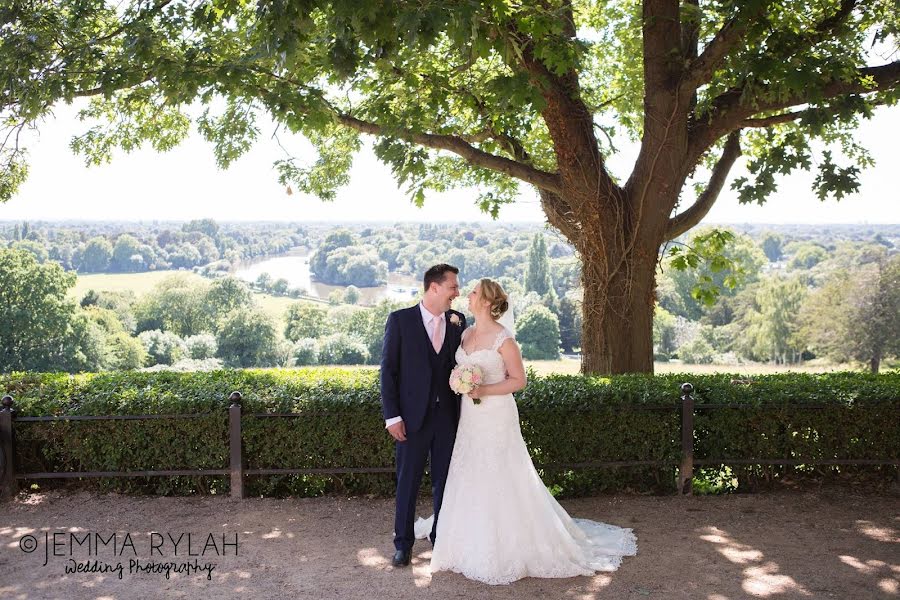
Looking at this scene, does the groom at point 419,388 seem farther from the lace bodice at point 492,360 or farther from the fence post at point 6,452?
the fence post at point 6,452

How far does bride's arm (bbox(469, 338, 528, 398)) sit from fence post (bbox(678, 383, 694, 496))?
243cm

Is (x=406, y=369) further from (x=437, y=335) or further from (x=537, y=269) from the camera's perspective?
(x=537, y=269)

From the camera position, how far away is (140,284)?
87438 millimetres

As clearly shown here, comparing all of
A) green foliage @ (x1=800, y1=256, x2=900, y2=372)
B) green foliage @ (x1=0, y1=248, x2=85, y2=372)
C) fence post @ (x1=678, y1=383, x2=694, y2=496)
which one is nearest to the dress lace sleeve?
fence post @ (x1=678, y1=383, x2=694, y2=496)

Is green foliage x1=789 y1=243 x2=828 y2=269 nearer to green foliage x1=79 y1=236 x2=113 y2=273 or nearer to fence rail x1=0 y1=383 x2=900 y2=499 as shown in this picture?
green foliage x1=79 y1=236 x2=113 y2=273

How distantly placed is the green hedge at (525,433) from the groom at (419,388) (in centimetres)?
152

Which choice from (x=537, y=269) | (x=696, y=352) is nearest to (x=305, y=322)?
(x=537, y=269)

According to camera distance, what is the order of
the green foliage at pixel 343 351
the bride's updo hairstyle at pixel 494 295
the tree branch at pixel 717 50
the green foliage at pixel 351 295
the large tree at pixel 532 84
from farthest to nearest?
the green foliage at pixel 351 295 → the green foliage at pixel 343 351 → the tree branch at pixel 717 50 → the large tree at pixel 532 84 → the bride's updo hairstyle at pixel 494 295

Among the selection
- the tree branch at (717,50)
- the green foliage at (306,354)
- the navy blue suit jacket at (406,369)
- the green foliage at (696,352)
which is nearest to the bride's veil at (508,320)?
the navy blue suit jacket at (406,369)

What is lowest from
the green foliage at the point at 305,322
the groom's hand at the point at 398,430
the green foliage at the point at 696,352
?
the green foliage at the point at 696,352

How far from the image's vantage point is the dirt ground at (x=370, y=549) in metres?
5.18

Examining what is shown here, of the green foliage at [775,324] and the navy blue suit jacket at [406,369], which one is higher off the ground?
the navy blue suit jacket at [406,369]

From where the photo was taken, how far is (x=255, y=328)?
69438mm

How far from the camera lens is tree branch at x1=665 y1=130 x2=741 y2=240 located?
10.3 metres
